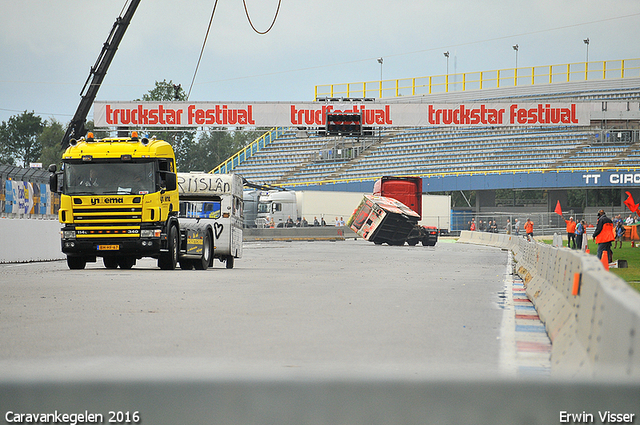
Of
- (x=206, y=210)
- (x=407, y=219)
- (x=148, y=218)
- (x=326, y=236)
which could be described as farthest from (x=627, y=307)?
(x=326, y=236)

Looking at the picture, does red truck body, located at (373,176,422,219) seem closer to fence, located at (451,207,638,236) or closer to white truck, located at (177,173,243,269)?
fence, located at (451,207,638,236)

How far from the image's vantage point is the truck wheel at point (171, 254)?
18062 mm

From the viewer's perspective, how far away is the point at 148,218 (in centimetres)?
1745

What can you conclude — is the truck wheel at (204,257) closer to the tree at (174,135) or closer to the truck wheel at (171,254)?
the truck wheel at (171,254)

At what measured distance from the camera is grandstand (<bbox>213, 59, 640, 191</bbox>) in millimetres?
65500

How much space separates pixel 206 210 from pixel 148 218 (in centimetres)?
370

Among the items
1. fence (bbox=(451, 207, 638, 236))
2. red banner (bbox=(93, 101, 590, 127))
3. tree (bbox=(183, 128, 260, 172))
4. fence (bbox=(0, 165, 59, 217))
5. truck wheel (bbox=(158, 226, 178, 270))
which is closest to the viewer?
truck wheel (bbox=(158, 226, 178, 270))

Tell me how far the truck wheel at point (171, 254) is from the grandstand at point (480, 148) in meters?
44.6

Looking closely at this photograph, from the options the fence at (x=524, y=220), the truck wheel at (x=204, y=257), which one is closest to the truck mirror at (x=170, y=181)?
the truck wheel at (x=204, y=257)

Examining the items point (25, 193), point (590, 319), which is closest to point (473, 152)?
point (25, 193)

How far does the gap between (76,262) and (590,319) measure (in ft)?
51.6

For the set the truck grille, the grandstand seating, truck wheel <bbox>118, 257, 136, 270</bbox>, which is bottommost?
truck wheel <bbox>118, 257, 136, 270</bbox>

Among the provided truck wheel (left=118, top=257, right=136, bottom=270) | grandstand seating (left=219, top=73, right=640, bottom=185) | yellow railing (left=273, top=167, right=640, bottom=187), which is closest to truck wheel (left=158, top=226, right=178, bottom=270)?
truck wheel (left=118, top=257, right=136, bottom=270)

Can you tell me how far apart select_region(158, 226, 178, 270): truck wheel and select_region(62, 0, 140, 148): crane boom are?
17.8 metres
